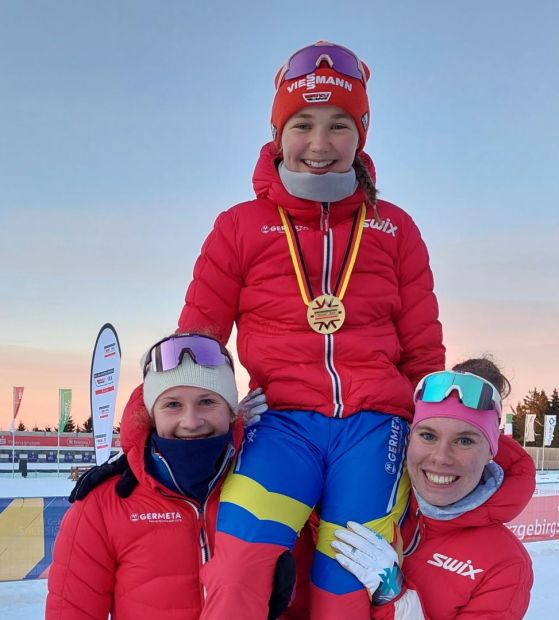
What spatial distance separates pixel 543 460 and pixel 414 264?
29.9 m

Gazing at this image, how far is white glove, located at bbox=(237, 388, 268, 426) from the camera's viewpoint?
7.84 ft

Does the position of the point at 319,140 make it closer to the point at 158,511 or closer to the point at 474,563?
the point at 158,511

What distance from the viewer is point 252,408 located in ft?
7.91

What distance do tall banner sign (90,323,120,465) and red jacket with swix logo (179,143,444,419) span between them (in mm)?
7829

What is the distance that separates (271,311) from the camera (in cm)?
257

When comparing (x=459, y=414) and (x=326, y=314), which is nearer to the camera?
(x=459, y=414)

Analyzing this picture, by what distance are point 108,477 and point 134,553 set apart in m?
0.28

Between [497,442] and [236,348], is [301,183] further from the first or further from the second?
[497,442]

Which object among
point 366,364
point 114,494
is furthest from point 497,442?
point 114,494

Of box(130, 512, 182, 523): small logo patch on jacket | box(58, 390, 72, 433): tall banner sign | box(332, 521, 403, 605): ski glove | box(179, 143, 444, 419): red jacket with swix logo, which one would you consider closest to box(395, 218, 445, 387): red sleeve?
box(179, 143, 444, 419): red jacket with swix logo

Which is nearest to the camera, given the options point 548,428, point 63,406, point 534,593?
point 534,593

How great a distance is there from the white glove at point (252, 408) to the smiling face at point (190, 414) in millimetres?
57

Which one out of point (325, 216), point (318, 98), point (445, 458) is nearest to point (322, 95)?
point (318, 98)

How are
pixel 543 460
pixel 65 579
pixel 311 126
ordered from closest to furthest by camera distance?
pixel 65 579 < pixel 311 126 < pixel 543 460
